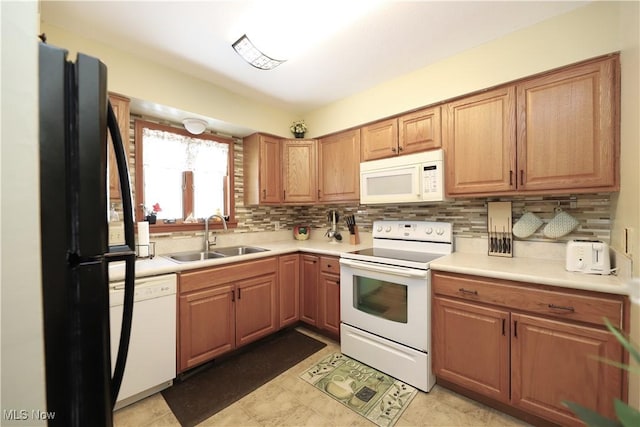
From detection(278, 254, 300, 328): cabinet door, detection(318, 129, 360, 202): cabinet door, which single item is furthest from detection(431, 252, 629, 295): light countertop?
detection(278, 254, 300, 328): cabinet door

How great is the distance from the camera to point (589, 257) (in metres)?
1.41

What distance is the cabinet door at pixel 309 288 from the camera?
251cm

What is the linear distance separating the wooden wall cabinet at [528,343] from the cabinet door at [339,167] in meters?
1.23

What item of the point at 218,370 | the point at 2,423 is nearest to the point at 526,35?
the point at 2,423

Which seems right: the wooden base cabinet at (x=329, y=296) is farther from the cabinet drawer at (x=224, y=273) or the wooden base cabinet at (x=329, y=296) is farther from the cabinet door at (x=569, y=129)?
the cabinet door at (x=569, y=129)

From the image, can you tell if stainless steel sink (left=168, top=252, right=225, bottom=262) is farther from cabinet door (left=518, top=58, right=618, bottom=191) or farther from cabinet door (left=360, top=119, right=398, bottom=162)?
cabinet door (left=518, top=58, right=618, bottom=191)

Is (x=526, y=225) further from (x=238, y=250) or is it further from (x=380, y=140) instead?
(x=238, y=250)

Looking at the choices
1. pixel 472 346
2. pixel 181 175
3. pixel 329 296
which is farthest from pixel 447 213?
pixel 181 175

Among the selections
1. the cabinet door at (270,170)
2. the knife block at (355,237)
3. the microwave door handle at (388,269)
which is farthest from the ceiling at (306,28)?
the microwave door handle at (388,269)

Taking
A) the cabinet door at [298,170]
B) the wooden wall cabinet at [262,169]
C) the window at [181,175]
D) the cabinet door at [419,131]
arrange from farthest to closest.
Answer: the cabinet door at [298,170] < the wooden wall cabinet at [262,169] < the window at [181,175] < the cabinet door at [419,131]

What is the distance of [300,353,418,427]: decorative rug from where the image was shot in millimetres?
1583

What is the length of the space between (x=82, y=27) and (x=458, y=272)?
9.51ft

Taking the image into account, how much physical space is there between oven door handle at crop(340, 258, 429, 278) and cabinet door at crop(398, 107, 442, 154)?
3.33 ft

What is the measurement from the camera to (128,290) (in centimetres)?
79
